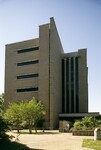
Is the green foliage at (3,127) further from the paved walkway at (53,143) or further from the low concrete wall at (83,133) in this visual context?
the low concrete wall at (83,133)

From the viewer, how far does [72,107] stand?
6925 centimetres

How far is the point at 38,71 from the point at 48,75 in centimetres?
441

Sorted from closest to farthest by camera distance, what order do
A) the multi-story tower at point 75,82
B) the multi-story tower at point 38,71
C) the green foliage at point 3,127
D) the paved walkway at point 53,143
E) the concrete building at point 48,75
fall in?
the green foliage at point 3,127 → the paved walkway at point 53,143 → the multi-story tower at point 38,71 → the concrete building at point 48,75 → the multi-story tower at point 75,82

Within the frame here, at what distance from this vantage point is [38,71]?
64938 mm

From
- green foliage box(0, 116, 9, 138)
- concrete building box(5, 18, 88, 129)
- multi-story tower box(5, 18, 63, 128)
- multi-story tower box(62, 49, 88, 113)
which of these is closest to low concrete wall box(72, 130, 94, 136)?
green foliage box(0, 116, 9, 138)

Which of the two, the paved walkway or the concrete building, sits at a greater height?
the concrete building

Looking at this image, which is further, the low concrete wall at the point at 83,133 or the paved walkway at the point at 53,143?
the low concrete wall at the point at 83,133

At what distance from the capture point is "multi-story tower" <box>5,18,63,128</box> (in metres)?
60.9

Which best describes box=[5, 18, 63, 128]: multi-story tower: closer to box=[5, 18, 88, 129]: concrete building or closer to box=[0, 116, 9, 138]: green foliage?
box=[5, 18, 88, 129]: concrete building

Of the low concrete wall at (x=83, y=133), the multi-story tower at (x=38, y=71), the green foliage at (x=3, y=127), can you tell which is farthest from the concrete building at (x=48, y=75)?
the green foliage at (x=3, y=127)

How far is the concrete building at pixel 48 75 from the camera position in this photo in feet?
202

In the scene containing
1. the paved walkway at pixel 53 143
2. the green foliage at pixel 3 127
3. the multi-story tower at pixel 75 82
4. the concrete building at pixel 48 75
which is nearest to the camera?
the green foliage at pixel 3 127

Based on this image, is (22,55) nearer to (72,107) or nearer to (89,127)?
(72,107)

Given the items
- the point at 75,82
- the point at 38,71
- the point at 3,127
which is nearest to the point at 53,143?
the point at 3,127
